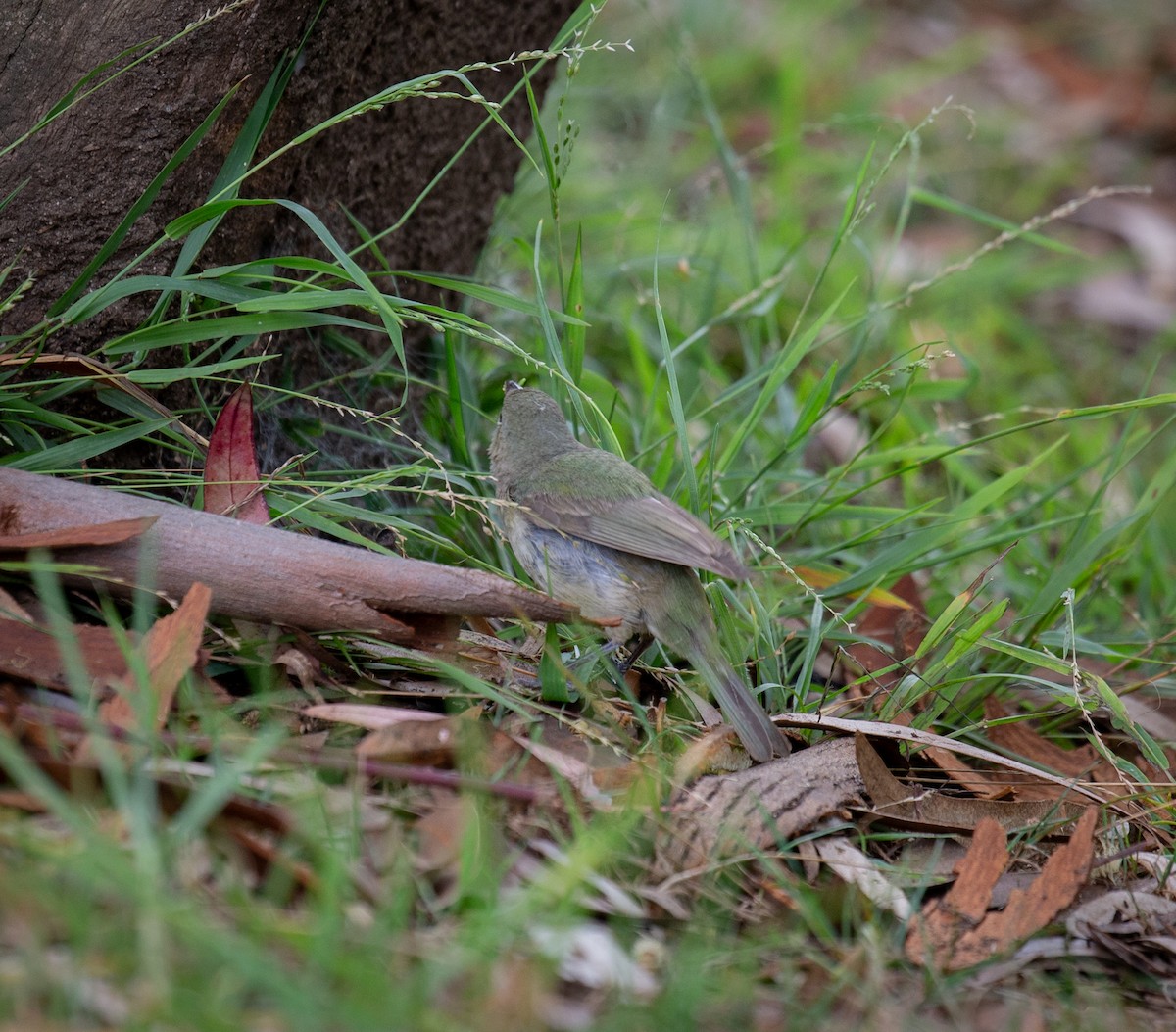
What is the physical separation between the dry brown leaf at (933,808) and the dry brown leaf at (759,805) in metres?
0.04

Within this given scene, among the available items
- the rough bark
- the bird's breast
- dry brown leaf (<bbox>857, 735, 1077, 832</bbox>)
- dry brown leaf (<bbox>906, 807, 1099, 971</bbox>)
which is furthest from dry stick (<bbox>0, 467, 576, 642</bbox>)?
dry brown leaf (<bbox>906, 807, 1099, 971</bbox>)

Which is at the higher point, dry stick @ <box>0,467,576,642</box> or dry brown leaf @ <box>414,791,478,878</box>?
dry stick @ <box>0,467,576,642</box>

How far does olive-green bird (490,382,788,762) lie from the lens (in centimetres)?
279

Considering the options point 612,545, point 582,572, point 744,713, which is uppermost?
point 612,545

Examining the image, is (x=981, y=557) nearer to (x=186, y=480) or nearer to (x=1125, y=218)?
(x=186, y=480)

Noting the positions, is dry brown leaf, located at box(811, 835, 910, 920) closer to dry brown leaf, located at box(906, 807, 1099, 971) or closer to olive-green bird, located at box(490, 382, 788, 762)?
dry brown leaf, located at box(906, 807, 1099, 971)

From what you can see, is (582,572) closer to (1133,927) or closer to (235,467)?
(235,467)

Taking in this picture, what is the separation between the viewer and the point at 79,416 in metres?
2.85

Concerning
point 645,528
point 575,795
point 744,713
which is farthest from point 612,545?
point 575,795

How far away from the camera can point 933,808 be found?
8.99 ft

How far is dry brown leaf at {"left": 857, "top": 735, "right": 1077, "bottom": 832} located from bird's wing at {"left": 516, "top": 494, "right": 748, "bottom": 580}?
1.65 ft

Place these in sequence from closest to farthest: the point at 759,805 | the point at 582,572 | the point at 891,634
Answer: the point at 759,805 < the point at 582,572 < the point at 891,634

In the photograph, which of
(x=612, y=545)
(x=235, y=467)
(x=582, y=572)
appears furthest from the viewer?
(x=582, y=572)

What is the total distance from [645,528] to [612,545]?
101mm
